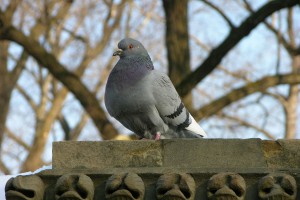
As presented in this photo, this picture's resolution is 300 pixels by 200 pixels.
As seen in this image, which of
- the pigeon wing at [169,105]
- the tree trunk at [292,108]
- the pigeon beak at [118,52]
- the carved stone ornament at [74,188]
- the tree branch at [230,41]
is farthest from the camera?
the tree trunk at [292,108]

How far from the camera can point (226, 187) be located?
7.32 m

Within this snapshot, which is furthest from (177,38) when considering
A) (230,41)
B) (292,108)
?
(292,108)

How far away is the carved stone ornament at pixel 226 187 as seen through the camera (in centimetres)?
729

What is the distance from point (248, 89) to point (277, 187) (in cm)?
1188

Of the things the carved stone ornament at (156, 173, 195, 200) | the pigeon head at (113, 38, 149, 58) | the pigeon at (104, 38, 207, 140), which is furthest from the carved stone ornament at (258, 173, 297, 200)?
the pigeon head at (113, 38, 149, 58)

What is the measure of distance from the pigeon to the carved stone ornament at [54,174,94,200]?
1.13 m

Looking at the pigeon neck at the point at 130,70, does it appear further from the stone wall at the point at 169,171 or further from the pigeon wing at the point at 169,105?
the stone wall at the point at 169,171

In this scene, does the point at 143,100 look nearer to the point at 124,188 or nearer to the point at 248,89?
the point at 124,188

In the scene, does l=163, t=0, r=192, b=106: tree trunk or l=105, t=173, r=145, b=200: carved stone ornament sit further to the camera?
l=163, t=0, r=192, b=106: tree trunk

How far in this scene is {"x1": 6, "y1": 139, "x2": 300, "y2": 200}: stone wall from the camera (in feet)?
24.1

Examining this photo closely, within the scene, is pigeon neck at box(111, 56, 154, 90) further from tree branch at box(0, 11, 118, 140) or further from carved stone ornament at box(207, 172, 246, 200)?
tree branch at box(0, 11, 118, 140)

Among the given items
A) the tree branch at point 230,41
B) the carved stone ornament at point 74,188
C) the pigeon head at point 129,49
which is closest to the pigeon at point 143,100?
the pigeon head at point 129,49

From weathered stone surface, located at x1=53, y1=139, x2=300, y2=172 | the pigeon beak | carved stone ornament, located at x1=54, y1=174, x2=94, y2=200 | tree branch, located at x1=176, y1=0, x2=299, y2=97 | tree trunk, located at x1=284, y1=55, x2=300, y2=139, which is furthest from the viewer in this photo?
tree trunk, located at x1=284, y1=55, x2=300, y2=139

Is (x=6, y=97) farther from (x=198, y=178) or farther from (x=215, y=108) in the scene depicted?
(x=198, y=178)
